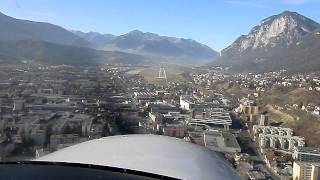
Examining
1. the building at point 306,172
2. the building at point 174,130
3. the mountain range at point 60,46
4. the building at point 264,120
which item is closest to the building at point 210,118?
the building at point 264,120

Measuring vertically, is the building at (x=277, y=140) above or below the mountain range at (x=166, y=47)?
below

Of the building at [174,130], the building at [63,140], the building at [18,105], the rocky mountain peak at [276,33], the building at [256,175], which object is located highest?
the rocky mountain peak at [276,33]

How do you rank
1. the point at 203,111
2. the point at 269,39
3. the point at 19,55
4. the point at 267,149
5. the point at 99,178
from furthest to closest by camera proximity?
the point at 269,39, the point at 19,55, the point at 203,111, the point at 267,149, the point at 99,178

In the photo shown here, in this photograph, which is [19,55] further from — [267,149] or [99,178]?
[99,178]

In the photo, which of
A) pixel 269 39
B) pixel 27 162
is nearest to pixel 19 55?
pixel 27 162

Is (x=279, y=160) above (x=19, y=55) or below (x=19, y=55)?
below

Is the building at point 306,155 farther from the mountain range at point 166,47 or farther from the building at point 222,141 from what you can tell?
the mountain range at point 166,47

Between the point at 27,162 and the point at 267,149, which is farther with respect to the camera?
the point at 267,149

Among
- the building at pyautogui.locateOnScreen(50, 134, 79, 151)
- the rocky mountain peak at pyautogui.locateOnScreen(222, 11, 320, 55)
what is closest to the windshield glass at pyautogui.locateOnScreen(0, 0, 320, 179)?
the building at pyautogui.locateOnScreen(50, 134, 79, 151)
